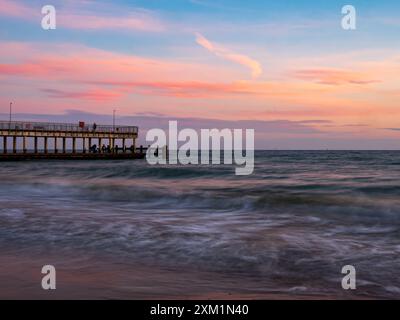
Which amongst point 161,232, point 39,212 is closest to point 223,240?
point 161,232

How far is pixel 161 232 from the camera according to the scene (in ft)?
43.9

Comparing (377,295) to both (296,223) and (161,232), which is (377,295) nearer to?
(161,232)

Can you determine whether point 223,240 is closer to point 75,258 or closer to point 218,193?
point 75,258

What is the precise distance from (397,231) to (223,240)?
5384 mm

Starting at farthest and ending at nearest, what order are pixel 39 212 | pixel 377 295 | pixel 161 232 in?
pixel 39 212
pixel 161 232
pixel 377 295

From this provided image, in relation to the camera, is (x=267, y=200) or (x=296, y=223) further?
(x=267, y=200)

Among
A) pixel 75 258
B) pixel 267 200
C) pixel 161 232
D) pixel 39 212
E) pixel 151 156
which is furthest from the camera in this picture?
pixel 151 156

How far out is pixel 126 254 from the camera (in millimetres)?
10578

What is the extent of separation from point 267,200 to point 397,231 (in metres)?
8.12

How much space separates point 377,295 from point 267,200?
46.2ft
